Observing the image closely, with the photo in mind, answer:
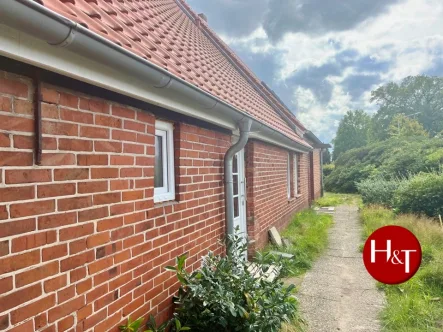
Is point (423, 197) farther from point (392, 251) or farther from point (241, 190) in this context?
point (392, 251)

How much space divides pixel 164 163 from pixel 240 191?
283cm

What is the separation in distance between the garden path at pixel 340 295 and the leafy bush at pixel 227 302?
1.06m

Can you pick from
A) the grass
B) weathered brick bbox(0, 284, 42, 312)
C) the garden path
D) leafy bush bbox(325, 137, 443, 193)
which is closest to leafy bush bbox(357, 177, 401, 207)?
leafy bush bbox(325, 137, 443, 193)

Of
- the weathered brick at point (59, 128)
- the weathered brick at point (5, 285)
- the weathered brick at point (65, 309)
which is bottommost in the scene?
the weathered brick at point (65, 309)

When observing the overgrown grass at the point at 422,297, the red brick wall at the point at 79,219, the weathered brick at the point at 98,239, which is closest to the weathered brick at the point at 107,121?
the red brick wall at the point at 79,219

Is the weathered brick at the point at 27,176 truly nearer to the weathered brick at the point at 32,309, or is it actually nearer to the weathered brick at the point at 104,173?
the weathered brick at the point at 104,173

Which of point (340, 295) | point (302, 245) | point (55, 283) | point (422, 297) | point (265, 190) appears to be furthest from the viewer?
point (302, 245)

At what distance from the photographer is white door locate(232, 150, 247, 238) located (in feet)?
20.0

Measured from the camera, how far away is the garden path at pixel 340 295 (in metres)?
4.31

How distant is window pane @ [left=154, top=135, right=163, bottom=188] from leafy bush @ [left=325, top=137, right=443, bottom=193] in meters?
14.3

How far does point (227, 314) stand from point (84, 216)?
5.38ft

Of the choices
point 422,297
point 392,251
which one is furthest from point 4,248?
point 422,297

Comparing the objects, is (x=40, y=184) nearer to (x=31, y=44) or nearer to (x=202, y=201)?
(x=31, y=44)

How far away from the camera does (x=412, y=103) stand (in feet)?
182
